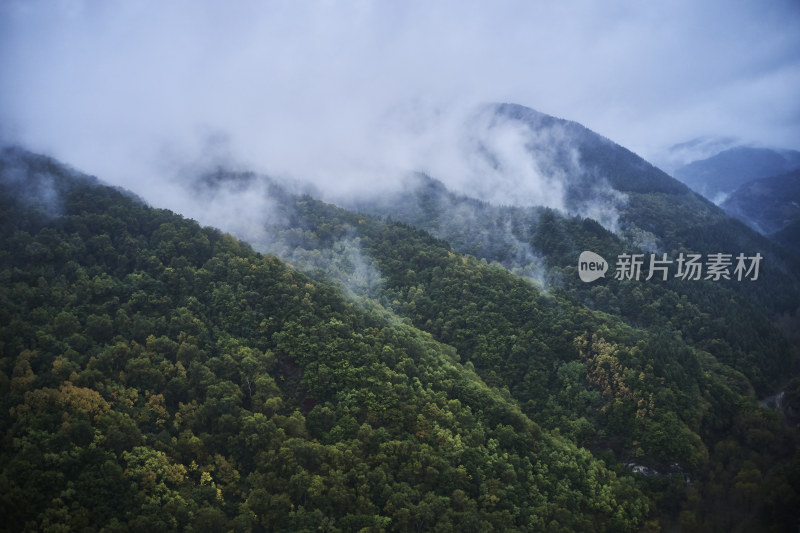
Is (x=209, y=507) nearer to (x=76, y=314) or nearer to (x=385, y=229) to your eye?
(x=76, y=314)

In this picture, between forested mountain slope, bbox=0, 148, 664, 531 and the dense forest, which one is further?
the dense forest

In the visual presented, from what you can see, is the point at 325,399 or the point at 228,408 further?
the point at 325,399

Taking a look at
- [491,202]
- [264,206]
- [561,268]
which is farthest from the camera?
[491,202]

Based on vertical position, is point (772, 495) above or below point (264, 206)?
below

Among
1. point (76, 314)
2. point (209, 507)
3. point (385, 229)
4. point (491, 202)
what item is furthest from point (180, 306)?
point (491, 202)

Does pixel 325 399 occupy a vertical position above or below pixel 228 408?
above

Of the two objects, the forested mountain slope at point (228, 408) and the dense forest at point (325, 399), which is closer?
the forested mountain slope at point (228, 408)

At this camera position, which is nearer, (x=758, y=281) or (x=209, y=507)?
(x=209, y=507)

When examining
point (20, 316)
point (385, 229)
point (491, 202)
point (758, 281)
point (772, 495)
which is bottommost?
point (20, 316)
